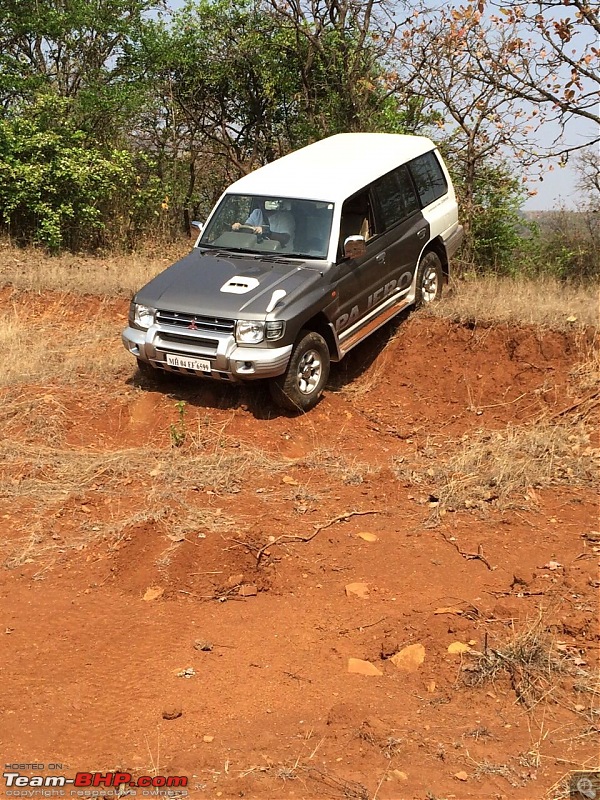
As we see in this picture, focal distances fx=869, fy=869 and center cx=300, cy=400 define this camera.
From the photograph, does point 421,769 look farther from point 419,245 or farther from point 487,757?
point 419,245

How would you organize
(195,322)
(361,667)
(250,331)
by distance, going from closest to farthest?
(361,667) < (250,331) < (195,322)

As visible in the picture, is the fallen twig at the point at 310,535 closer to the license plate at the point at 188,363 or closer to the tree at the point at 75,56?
the license plate at the point at 188,363

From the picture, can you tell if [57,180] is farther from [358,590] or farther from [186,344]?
[358,590]

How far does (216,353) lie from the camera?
7887mm

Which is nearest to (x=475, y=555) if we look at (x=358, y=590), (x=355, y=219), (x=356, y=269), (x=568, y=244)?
(x=358, y=590)

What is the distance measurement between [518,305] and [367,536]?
4918 mm

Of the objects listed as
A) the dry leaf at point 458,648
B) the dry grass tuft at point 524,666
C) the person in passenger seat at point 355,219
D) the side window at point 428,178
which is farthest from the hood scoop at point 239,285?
the dry grass tuft at point 524,666

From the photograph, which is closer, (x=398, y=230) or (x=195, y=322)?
(x=195, y=322)

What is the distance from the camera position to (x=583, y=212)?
1555 cm

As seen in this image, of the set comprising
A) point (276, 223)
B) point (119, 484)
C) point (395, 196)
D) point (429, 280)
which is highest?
point (395, 196)

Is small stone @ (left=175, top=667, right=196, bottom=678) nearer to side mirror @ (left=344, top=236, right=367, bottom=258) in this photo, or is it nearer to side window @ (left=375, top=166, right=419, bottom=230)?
side mirror @ (left=344, top=236, right=367, bottom=258)

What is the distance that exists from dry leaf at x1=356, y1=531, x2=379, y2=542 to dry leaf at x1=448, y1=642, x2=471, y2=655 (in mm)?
1345

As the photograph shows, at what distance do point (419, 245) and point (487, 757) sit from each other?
713 centimetres

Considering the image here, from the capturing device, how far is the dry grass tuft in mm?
4352
